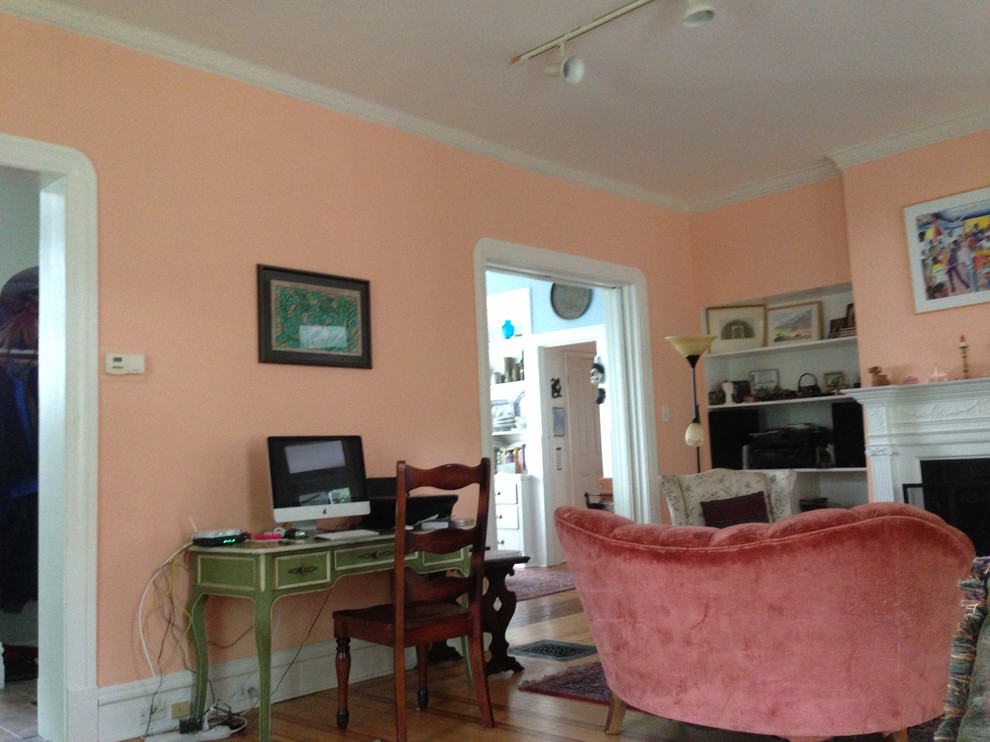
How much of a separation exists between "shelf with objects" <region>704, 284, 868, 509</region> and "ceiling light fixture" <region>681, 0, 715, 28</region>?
310 centimetres

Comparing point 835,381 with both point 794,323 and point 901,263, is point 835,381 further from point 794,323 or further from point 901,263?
point 901,263

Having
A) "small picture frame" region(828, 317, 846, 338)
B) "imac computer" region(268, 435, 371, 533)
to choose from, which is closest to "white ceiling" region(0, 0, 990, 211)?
"small picture frame" region(828, 317, 846, 338)

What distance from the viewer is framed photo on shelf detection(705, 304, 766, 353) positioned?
666 cm

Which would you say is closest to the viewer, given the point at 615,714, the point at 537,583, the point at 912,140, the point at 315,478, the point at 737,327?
the point at 615,714

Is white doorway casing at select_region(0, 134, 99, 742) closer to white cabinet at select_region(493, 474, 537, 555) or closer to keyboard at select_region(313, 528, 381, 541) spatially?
keyboard at select_region(313, 528, 381, 541)

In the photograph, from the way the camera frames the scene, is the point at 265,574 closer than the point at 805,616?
No

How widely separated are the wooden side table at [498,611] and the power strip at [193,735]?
128 centimetres

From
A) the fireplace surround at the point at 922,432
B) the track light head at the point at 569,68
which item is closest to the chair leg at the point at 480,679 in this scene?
the track light head at the point at 569,68

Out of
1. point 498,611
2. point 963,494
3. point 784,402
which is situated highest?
point 784,402

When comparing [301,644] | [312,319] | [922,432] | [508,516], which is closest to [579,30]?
[312,319]

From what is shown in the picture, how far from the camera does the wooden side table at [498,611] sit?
4.20 metres

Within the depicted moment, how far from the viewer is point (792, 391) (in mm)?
6461

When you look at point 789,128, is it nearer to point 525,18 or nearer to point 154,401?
point 525,18

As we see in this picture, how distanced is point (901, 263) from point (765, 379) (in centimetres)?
154
